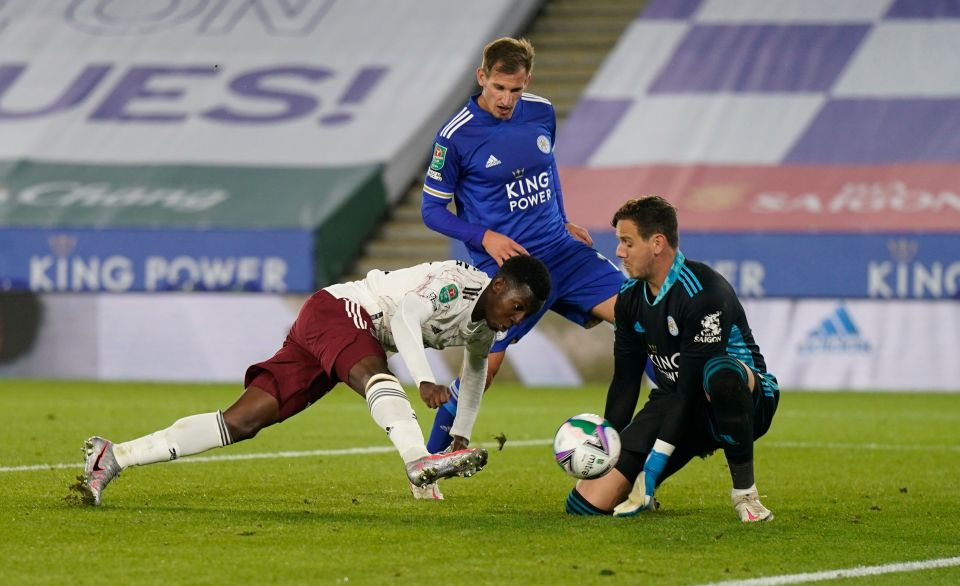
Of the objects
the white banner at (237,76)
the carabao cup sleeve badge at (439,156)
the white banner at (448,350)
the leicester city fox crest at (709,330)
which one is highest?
the carabao cup sleeve badge at (439,156)

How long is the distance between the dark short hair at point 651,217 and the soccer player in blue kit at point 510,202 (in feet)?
4.17

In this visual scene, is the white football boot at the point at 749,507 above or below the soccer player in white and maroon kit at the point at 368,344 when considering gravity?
below

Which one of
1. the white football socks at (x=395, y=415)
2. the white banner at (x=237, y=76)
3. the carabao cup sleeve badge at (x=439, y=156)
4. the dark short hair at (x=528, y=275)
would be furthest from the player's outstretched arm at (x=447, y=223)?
the white banner at (x=237, y=76)

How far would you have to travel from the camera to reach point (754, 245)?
1622cm

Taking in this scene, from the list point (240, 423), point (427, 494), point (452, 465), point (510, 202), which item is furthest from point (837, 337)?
point (452, 465)

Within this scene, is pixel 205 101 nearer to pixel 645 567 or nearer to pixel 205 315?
pixel 205 315

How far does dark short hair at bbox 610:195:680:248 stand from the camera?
5941 millimetres

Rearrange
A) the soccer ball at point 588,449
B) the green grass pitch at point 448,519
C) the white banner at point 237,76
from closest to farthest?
the green grass pitch at point 448,519
the soccer ball at point 588,449
the white banner at point 237,76

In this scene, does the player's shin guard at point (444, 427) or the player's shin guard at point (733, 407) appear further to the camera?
the player's shin guard at point (444, 427)

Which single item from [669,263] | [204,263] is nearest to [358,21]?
[204,263]

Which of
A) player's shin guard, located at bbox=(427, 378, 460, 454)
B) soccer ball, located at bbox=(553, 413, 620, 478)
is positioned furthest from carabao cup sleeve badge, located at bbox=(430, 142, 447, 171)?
soccer ball, located at bbox=(553, 413, 620, 478)

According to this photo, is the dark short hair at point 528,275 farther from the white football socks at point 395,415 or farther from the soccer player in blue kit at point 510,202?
the soccer player in blue kit at point 510,202

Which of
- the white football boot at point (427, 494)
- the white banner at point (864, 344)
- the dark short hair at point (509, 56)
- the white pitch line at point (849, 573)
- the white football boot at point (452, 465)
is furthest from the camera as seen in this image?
the white banner at point (864, 344)

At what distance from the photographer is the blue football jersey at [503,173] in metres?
7.30
